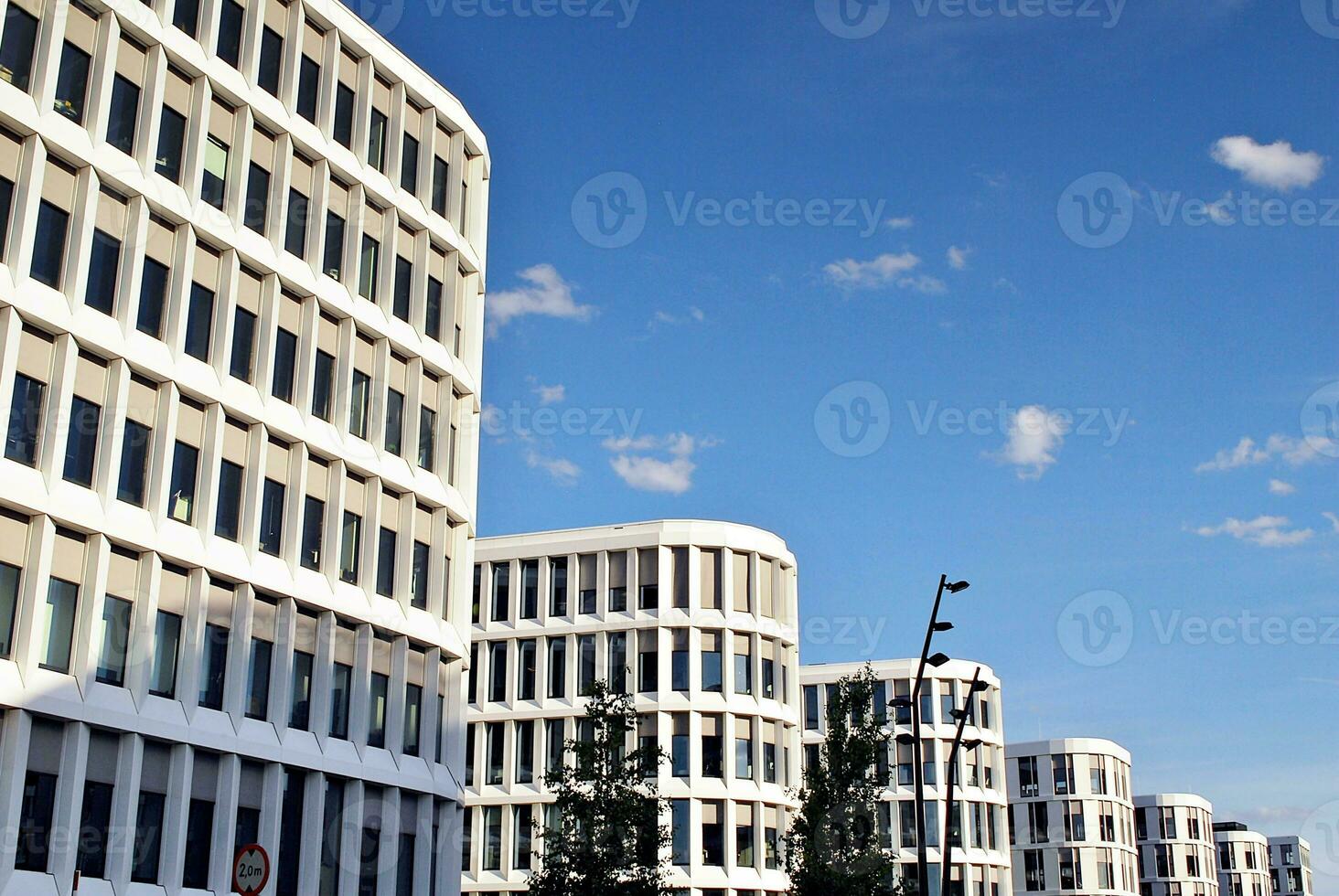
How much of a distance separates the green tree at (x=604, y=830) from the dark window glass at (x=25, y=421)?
1560cm

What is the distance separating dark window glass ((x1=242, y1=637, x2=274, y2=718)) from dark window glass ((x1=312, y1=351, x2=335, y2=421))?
5719 millimetres

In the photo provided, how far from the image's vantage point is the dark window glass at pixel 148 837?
29.0 metres

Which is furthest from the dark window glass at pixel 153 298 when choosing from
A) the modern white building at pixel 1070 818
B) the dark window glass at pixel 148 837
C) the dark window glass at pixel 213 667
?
the modern white building at pixel 1070 818

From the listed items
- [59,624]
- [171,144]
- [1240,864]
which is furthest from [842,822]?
[1240,864]

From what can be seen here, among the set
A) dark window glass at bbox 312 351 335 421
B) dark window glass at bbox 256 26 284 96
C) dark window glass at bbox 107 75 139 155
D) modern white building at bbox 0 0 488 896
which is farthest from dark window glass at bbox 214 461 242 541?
dark window glass at bbox 256 26 284 96

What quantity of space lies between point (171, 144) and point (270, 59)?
436cm

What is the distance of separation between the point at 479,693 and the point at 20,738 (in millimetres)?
40835

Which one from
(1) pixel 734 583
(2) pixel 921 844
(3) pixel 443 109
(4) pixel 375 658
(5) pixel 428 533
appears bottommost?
(2) pixel 921 844

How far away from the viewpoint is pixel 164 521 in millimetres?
30391

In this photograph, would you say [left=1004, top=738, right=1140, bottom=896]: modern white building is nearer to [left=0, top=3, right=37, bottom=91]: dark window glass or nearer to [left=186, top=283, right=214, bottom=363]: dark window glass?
[left=186, top=283, right=214, bottom=363]: dark window glass

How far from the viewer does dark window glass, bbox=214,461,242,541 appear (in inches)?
1273

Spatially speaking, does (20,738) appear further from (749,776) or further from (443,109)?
(749,776)

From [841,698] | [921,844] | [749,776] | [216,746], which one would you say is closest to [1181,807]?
[749,776]

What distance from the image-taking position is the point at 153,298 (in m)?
→ 31.3
